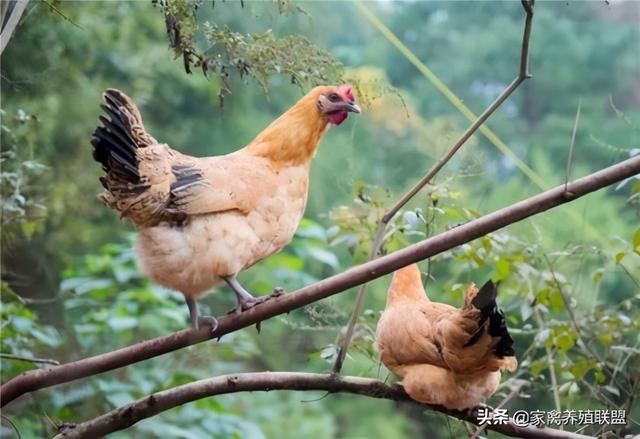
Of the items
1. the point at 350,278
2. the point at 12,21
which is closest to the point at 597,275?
the point at 350,278

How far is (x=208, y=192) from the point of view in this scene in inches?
56.3

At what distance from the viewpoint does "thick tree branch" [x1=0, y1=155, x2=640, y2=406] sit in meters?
1.21

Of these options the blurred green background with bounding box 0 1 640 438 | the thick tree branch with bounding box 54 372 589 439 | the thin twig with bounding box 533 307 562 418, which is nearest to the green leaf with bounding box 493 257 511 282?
the blurred green background with bounding box 0 1 640 438

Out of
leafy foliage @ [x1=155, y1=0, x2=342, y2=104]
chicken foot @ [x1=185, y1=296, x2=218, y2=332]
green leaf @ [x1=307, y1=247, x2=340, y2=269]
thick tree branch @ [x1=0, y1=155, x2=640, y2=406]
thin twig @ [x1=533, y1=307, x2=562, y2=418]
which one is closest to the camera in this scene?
thick tree branch @ [x1=0, y1=155, x2=640, y2=406]

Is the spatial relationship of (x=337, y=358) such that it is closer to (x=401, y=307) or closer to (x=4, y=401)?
(x=401, y=307)

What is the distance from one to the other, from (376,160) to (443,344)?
0.55 meters

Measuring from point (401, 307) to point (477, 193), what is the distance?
0.35 metres

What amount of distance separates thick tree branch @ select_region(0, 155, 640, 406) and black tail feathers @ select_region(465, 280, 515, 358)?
124mm

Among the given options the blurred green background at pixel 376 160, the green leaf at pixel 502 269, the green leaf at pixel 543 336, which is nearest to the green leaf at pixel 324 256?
the blurred green background at pixel 376 160

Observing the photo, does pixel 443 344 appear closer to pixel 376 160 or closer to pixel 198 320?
pixel 198 320

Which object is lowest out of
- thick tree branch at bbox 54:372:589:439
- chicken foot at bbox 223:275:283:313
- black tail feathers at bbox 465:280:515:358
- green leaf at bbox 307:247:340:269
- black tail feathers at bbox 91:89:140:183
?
thick tree branch at bbox 54:372:589:439

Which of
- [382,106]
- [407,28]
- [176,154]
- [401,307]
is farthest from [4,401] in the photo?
[407,28]

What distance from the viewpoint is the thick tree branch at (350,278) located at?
121 centimetres

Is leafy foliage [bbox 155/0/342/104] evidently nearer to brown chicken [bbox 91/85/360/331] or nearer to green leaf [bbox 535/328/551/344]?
brown chicken [bbox 91/85/360/331]
